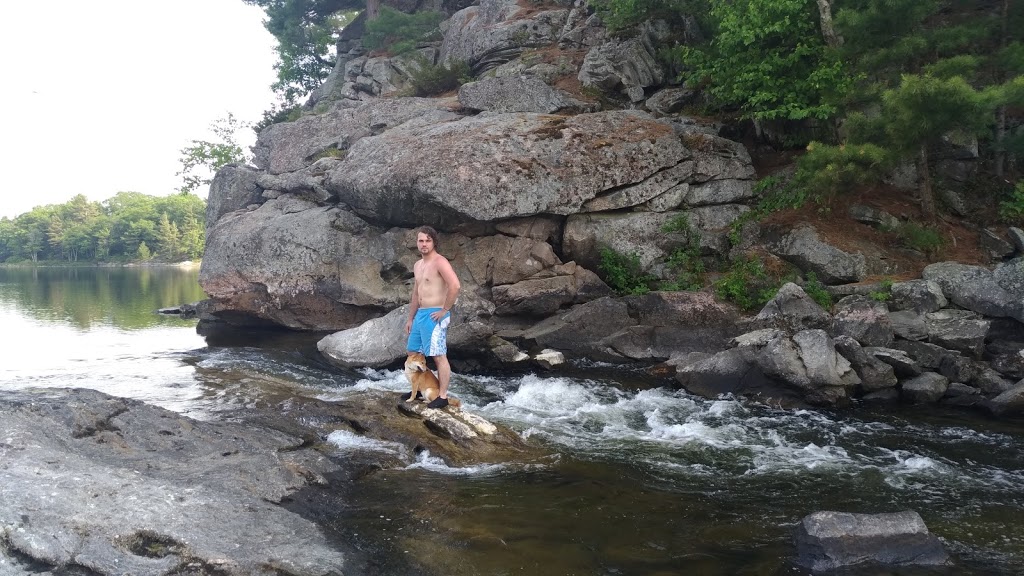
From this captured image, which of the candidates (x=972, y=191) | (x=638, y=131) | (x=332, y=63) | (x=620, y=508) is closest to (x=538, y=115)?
(x=638, y=131)

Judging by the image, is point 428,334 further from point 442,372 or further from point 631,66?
point 631,66

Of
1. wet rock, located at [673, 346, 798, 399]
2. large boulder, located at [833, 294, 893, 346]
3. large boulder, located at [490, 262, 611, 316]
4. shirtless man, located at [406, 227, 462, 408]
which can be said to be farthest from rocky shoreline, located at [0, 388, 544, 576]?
large boulder, located at [833, 294, 893, 346]

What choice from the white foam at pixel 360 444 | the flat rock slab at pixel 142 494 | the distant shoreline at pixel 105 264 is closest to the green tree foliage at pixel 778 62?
the white foam at pixel 360 444

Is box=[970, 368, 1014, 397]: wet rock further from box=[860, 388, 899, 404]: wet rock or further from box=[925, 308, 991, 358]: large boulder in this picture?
box=[860, 388, 899, 404]: wet rock

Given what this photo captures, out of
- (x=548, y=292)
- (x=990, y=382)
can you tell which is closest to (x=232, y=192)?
(x=548, y=292)

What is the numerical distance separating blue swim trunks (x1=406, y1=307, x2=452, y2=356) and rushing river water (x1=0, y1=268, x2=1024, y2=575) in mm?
1620

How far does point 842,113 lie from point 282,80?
3028cm

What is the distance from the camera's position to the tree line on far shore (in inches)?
4274

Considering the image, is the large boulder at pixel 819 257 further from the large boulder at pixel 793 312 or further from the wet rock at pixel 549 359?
the wet rock at pixel 549 359

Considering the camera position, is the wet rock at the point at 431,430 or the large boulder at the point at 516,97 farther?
the large boulder at the point at 516,97

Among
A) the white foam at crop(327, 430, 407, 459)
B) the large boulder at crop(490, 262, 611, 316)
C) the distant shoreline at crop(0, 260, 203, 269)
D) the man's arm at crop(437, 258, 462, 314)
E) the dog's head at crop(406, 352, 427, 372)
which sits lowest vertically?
the distant shoreline at crop(0, 260, 203, 269)

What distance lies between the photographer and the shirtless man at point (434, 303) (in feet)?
30.9

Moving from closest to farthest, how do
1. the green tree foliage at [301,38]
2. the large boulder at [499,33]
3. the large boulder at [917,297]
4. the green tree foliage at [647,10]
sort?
the large boulder at [917,297]
the green tree foliage at [647,10]
the large boulder at [499,33]
the green tree foliage at [301,38]

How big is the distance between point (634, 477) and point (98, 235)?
12500cm
